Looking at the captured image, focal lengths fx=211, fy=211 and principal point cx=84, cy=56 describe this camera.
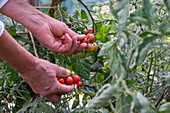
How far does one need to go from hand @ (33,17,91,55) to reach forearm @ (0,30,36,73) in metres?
0.18

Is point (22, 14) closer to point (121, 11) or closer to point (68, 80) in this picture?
point (68, 80)

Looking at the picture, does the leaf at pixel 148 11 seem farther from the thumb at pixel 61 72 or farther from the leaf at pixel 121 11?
the thumb at pixel 61 72

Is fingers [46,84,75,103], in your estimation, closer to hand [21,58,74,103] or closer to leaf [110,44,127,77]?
hand [21,58,74,103]

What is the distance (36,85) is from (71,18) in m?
0.57

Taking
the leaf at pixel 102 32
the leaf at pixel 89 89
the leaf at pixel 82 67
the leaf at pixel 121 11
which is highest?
the leaf at pixel 121 11

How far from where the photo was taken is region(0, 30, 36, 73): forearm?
32.2 inches

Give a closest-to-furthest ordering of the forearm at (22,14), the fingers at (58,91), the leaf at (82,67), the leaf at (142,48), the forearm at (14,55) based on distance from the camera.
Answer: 1. the leaf at (142,48)
2. the forearm at (14,55)
3. the fingers at (58,91)
4. the forearm at (22,14)
5. the leaf at (82,67)

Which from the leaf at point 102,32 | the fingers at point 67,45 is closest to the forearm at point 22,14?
the fingers at point 67,45

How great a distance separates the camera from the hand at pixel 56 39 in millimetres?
1023

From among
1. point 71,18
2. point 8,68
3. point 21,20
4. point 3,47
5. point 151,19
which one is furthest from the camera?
point 71,18

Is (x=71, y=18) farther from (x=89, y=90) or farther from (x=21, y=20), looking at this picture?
(x=89, y=90)

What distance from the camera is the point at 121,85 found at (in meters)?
0.37

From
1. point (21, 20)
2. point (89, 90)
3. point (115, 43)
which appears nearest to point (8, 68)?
point (21, 20)

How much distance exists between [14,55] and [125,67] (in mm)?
585
